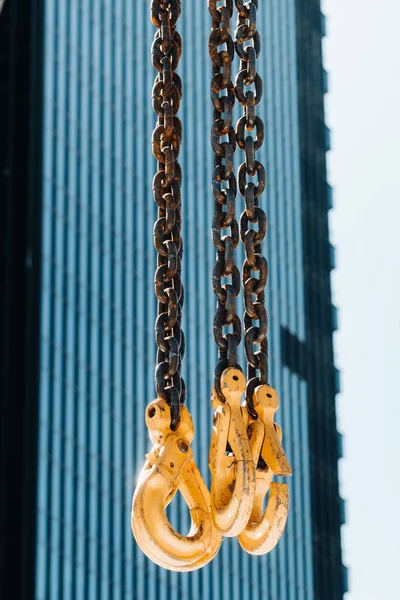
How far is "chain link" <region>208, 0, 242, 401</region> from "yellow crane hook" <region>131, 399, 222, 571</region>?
31cm

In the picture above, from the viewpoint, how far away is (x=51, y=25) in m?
68.8

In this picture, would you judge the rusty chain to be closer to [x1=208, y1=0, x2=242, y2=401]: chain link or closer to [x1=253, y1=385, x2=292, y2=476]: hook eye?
[x1=208, y1=0, x2=242, y2=401]: chain link

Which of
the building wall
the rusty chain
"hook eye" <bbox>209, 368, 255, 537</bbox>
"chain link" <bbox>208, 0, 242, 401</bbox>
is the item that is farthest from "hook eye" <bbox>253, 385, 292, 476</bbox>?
the building wall

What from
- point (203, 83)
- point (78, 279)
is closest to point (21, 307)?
point (78, 279)

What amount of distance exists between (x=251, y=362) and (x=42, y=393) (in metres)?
52.9

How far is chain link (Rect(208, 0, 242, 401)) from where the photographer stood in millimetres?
8773

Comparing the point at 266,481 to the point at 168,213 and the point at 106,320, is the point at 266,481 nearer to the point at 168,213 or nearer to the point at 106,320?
the point at 168,213

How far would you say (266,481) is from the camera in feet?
28.4

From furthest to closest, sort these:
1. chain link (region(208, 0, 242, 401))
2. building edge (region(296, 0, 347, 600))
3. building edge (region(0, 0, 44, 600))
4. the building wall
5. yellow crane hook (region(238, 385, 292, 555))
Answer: building edge (region(296, 0, 347, 600)), the building wall, building edge (region(0, 0, 44, 600)), chain link (region(208, 0, 242, 401)), yellow crane hook (region(238, 385, 292, 555))

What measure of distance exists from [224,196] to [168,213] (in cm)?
31

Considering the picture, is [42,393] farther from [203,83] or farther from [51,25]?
[203,83]

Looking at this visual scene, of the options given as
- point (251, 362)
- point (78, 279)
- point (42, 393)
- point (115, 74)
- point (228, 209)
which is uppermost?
point (115, 74)

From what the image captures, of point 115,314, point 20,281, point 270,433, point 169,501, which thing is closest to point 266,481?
point 270,433

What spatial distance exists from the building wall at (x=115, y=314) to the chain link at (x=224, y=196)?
50315 mm
